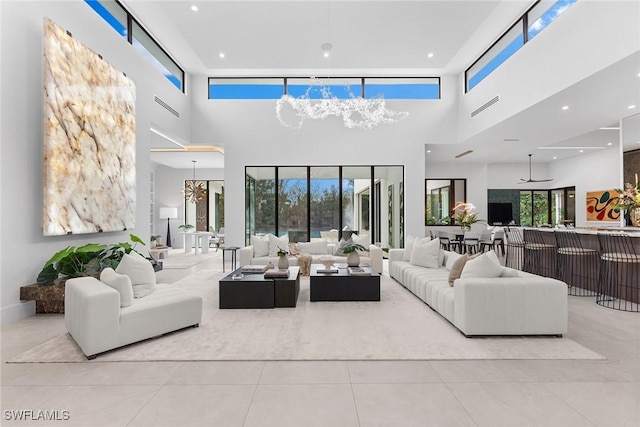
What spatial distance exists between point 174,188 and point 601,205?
16018 mm

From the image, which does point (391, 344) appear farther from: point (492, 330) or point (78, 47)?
point (78, 47)

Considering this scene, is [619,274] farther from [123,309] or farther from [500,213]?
[500,213]

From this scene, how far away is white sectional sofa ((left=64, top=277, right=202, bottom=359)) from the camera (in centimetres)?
305

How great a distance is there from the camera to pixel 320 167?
381 inches

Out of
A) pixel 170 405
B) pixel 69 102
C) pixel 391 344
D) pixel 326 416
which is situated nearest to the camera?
pixel 326 416

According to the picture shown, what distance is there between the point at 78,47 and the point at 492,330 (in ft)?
22.4

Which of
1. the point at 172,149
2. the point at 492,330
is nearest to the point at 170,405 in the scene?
the point at 492,330

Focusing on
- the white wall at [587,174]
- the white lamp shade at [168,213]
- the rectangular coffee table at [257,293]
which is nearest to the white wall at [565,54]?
the rectangular coffee table at [257,293]

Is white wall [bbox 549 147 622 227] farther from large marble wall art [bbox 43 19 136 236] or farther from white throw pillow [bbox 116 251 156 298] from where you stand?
large marble wall art [bbox 43 19 136 236]

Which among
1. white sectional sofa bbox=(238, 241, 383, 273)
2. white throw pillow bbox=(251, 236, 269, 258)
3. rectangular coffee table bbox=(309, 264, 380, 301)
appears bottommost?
rectangular coffee table bbox=(309, 264, 380, 301)

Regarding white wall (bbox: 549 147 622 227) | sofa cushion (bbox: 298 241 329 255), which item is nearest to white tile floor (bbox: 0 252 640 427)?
sofa cushion (bbox: 298 241 329 255)

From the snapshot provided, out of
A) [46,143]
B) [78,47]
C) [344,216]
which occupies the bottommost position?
[344,216]

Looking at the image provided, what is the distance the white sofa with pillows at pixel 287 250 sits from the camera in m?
7.16

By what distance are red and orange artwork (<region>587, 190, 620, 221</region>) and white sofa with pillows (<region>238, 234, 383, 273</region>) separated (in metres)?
8.42
